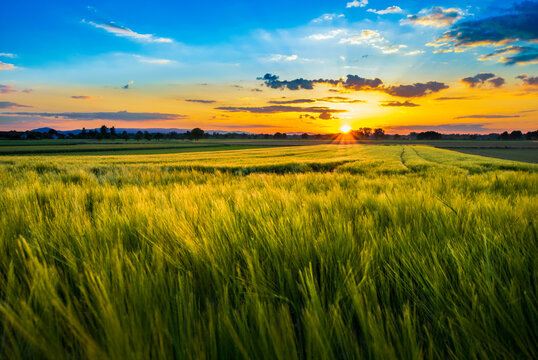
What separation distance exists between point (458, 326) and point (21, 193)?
2.53 m

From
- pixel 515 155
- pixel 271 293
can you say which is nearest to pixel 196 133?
pixel 515 155

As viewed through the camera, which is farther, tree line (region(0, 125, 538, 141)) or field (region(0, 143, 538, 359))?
tree line (region(0, 125, 538, 141))

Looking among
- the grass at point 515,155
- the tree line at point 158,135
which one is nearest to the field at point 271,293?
the grass at point 515,155

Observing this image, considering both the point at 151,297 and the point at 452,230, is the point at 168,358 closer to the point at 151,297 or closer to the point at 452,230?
the point at 151,297

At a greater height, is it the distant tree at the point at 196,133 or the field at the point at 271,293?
the distant tree at the point at 196,133

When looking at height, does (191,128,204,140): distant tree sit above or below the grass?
above

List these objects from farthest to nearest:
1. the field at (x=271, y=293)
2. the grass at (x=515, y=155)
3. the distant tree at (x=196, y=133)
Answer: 1. the distant tree at (x=196, y=133)
2. the grass at (x=515, y=155)
3. the field at (x=271, y=293)

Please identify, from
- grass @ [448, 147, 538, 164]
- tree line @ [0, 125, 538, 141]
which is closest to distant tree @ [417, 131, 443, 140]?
tree line @ [0, 125, 538, 141]

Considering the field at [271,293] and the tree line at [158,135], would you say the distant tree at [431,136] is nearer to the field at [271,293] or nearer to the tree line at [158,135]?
the tree line at [158,135]

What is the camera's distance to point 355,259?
810 mm

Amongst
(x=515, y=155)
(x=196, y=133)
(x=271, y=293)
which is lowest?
(x=271, y=293)

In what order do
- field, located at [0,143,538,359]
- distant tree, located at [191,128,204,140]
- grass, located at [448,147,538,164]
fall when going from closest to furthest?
field, located at [0,143,538,359] < grass, located at [448,147,538,164] < distant tree, located at [191,128,204,140]

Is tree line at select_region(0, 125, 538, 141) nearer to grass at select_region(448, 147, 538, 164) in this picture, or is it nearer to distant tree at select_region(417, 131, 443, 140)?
distant tree at select_region(417, 131, 443, 140)

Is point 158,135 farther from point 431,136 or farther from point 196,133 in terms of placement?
point 431,136
